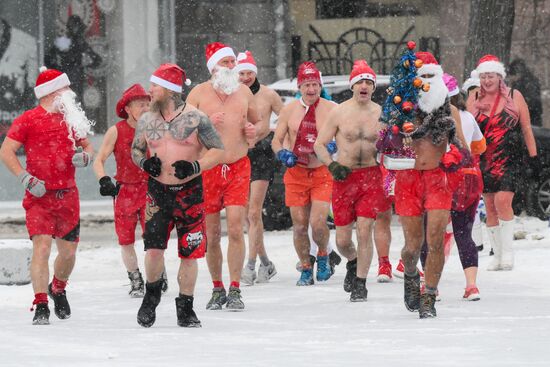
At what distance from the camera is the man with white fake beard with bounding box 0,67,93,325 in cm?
1134

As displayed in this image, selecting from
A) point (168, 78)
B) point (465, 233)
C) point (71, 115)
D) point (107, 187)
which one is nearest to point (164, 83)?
point (168, 78)

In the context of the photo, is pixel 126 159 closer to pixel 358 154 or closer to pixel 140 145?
pixel 358 154

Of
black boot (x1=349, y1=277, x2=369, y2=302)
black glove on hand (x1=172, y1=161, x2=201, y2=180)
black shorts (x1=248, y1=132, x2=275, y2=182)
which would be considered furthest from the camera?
black shorts (x1=248, y1=132, x2=275, y2=182)

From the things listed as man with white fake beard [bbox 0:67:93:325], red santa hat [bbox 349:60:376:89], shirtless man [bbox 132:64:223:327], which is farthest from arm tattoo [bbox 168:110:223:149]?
red santa hat [bbox 349:60:376:89]

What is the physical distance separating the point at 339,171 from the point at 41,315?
273 centimetres

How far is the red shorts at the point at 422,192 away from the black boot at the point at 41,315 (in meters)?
2.48

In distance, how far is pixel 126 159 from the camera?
44.0 ft

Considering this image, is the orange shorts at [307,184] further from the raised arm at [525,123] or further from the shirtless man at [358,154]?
the raised arm at [525,123]

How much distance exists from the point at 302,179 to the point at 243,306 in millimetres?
2268

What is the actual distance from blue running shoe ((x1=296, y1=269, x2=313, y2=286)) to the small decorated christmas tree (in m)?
2.86

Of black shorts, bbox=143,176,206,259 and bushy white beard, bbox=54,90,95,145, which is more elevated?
bushy white beard, bbox=54,90,95,145

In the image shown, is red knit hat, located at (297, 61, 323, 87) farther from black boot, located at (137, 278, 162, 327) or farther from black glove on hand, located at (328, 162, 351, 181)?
black boot, located at (137, 278, 162, 327)

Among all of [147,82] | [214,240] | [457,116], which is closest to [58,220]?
[214,240]

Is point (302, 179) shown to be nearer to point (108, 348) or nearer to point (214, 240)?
point (214, 240)
